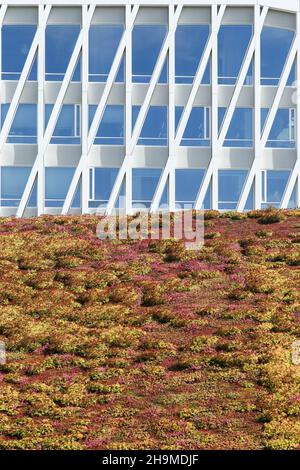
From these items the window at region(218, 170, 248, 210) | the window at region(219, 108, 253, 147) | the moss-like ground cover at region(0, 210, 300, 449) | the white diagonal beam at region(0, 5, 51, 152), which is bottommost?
the moss-like ground cover at region(0, 210, 300, 449)

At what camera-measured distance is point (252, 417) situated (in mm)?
21812

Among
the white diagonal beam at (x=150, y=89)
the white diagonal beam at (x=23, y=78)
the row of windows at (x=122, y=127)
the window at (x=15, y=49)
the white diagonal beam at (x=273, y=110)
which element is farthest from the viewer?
the window at (x=15, y=49)

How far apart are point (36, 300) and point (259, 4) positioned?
1166 inches

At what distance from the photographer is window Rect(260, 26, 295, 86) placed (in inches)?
2117

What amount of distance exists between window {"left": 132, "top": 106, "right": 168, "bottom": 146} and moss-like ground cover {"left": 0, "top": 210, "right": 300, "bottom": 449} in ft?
50.0

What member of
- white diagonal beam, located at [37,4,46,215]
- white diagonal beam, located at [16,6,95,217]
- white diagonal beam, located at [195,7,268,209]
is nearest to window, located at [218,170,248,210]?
white diagonal beam, located at [195,7,268,209]

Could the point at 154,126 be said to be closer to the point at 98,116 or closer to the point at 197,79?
the point at 98,116

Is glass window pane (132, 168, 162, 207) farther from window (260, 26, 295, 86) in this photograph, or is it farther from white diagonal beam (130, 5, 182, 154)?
window (260, 26, 295, 86)

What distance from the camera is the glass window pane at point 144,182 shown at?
172 ft

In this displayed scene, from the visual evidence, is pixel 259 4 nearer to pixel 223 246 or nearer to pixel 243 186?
pixel 243 186

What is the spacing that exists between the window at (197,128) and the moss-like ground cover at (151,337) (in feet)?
49.4

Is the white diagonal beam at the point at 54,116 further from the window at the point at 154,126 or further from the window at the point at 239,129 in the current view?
the window at the point at 239,129

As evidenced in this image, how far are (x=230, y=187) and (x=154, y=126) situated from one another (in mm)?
5527

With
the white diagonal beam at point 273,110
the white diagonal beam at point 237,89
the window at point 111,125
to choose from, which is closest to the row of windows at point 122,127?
the window at point 111,125
